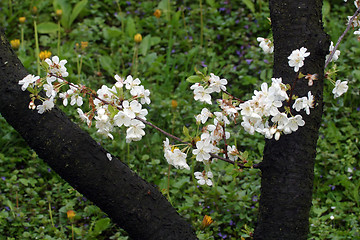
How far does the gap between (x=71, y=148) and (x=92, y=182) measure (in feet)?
0.48

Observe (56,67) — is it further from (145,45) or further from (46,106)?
(145,45)

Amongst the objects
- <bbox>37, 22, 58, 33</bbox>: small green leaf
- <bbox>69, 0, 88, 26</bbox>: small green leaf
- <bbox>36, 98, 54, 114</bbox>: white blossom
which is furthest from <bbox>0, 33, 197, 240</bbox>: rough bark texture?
<bbox>69, 0, 88, 26</bbox>: small green leaf

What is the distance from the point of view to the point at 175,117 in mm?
3334

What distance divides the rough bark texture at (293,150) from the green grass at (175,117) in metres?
0.30

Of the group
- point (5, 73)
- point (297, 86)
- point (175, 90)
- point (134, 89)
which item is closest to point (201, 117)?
point (134, 89)

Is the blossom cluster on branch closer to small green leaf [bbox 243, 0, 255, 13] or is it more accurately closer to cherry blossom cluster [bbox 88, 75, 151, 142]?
cherry blossom cluster [bbox 88, 75, 151, 142]

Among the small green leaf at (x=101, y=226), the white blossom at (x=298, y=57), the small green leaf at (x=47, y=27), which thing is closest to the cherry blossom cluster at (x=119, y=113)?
the white blossom at (x=298, y=57)

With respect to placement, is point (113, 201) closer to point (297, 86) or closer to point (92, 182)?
point (92, 182)

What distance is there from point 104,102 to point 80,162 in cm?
27

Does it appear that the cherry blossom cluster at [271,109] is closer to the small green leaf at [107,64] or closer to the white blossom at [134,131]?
the white blossom at [134,131]

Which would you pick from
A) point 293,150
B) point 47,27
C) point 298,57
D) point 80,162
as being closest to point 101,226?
point 80,162

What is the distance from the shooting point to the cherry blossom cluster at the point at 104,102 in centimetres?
156

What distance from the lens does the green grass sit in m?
2.74

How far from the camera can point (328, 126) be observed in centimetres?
329
